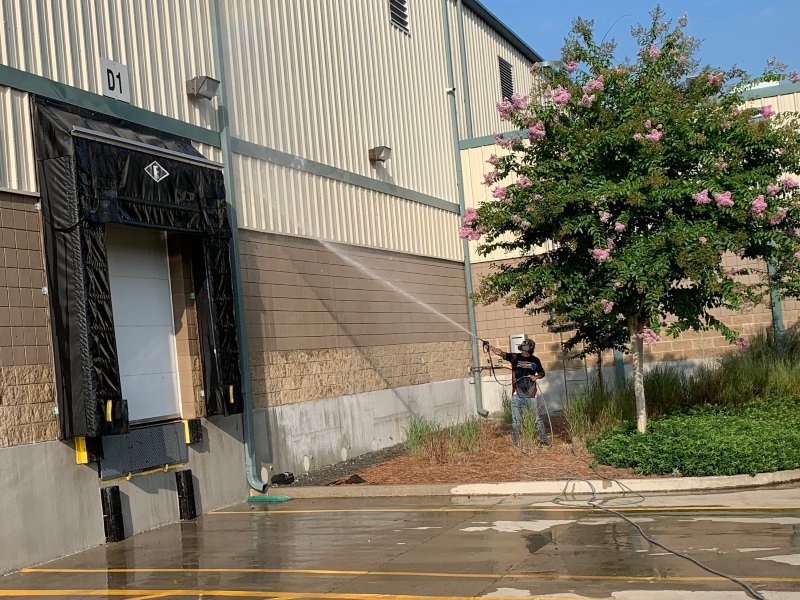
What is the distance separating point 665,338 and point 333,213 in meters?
8.82

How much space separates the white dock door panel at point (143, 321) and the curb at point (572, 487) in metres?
2.98

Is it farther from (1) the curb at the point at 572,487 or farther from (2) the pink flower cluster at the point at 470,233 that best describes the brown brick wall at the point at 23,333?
(2) the pink flower cluster at the point at 470,233

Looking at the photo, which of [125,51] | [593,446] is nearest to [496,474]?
[593,446]

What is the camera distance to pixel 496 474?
1343cm

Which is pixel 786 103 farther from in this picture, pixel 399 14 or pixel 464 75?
pixel 399 14

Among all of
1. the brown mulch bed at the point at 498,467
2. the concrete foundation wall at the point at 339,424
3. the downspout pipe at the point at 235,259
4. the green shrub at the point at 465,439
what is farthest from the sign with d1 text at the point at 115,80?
the green shrub at the point at 465,439

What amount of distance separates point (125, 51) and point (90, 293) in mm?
3611

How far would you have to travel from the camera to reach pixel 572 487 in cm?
1205

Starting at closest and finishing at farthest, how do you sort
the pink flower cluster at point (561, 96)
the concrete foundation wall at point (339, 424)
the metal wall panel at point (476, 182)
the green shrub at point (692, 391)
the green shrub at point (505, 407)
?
1. the pink flower cluster at point (561, 96)
2. the concrete foundation wall at point (339, 424)
3. the green shrub at point (692, 391)
4. the green shrub at point (505, 407)
5. the metal wall panel at point (476, 182)

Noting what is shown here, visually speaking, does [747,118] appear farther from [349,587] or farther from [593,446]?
[349,587]

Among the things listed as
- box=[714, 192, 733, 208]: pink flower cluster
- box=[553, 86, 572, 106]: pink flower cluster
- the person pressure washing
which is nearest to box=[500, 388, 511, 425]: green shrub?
the person pressure washing

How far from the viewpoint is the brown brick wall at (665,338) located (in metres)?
20.7

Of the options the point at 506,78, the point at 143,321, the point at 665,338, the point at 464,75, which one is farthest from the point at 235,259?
the point at 506,78

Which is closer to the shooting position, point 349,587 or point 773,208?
point 349,587
